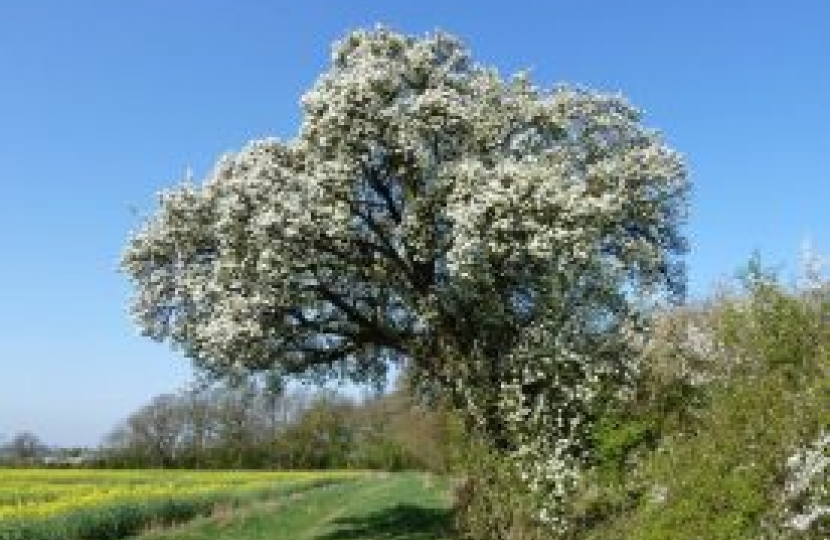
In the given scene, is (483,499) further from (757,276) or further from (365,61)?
(365,61)

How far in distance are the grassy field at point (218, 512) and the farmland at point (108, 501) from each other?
0.05m

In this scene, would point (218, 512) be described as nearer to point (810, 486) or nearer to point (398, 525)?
point (398, 525)

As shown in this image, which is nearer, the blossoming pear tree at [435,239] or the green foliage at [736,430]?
the green foliage at [736,430]

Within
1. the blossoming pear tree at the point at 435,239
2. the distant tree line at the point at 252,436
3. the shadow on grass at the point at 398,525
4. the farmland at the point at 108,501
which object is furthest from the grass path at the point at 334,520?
the distant tree line at the point at 252,436

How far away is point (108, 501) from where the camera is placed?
62719mm

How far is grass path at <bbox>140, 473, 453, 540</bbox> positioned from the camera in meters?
45.1

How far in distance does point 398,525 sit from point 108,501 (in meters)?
20.7

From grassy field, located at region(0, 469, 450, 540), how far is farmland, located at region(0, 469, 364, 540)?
0.15 ft

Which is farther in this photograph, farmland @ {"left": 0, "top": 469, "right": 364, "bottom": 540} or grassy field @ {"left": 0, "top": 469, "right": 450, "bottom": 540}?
farmland @ {"left": 0, "top": 469, "right": 364, "bottom": 540}

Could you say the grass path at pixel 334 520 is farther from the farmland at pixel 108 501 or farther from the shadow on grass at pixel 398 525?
the farmland at pixel 108 501

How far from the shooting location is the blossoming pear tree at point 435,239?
34.8 meters

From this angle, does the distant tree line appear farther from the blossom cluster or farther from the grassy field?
the blossom cluster

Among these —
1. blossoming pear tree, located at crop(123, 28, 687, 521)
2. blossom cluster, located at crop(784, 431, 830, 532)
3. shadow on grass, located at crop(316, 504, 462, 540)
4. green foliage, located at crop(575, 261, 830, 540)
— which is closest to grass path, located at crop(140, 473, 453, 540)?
shadow on grass, located at crop(316, 504, 462, 540)

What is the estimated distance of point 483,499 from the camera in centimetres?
2797
